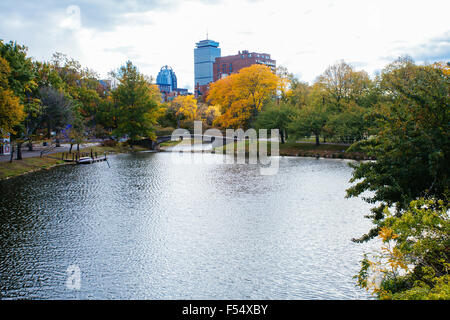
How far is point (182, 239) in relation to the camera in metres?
18.6

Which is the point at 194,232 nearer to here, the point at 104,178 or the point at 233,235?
the point at 233,235

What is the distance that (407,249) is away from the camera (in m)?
10.5

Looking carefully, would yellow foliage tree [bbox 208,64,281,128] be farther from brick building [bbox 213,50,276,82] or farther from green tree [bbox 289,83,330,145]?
brick building [bbox 213,50,276,82]

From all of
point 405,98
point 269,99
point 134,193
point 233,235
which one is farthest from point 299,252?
point 269,99

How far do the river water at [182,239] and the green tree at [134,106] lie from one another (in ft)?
127

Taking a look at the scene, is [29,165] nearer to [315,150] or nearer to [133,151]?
[133,151]

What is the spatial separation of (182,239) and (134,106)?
58.4 metres

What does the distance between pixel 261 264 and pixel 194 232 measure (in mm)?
5379

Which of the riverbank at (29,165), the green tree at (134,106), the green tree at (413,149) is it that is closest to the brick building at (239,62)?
the green tree at (134,106)

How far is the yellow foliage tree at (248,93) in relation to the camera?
68.6 m

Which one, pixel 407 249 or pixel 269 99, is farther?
pixel 269 99

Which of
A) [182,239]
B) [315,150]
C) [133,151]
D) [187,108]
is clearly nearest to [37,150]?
[133,151]

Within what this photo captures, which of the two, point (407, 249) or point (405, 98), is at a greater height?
point (405, 98)
